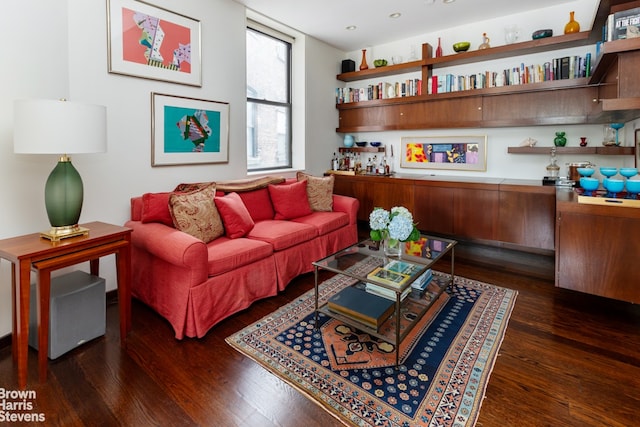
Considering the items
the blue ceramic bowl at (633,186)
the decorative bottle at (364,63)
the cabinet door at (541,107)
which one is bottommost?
the blue ceramic bowl at (633,186)

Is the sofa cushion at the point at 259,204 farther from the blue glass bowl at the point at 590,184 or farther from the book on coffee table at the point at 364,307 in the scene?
the blue glass bowl at the point at 590,184

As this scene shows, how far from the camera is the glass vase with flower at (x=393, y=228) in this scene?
2.30 meters

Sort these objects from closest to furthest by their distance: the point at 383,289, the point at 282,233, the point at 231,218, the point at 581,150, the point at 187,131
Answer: the point at 383,289, the point at 231,218, the point at 282,233, the point at 187,131, the point at 581,150

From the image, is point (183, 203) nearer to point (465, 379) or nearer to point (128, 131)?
point (128, 131)

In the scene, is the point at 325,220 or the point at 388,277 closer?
the point at 388,277

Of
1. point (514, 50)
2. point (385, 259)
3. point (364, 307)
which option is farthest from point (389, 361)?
point (514, 50)

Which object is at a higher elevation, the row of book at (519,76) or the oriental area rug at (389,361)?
the row of book at (519,76)

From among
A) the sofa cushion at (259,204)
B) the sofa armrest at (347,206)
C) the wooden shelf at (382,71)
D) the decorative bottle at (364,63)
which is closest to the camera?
the sofa cushion at (259,204)

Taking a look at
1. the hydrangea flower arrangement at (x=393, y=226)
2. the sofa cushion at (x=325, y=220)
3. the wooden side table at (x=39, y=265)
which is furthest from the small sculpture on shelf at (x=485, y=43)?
the wooden side table at (x=39, y=265)

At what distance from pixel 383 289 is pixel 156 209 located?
1.77m

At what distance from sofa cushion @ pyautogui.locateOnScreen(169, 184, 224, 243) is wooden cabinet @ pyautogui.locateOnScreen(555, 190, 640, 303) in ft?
8.47

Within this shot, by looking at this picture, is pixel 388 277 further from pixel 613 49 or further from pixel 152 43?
pixel 152 43

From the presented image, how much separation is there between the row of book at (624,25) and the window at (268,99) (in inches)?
131

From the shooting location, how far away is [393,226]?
2.31 m
